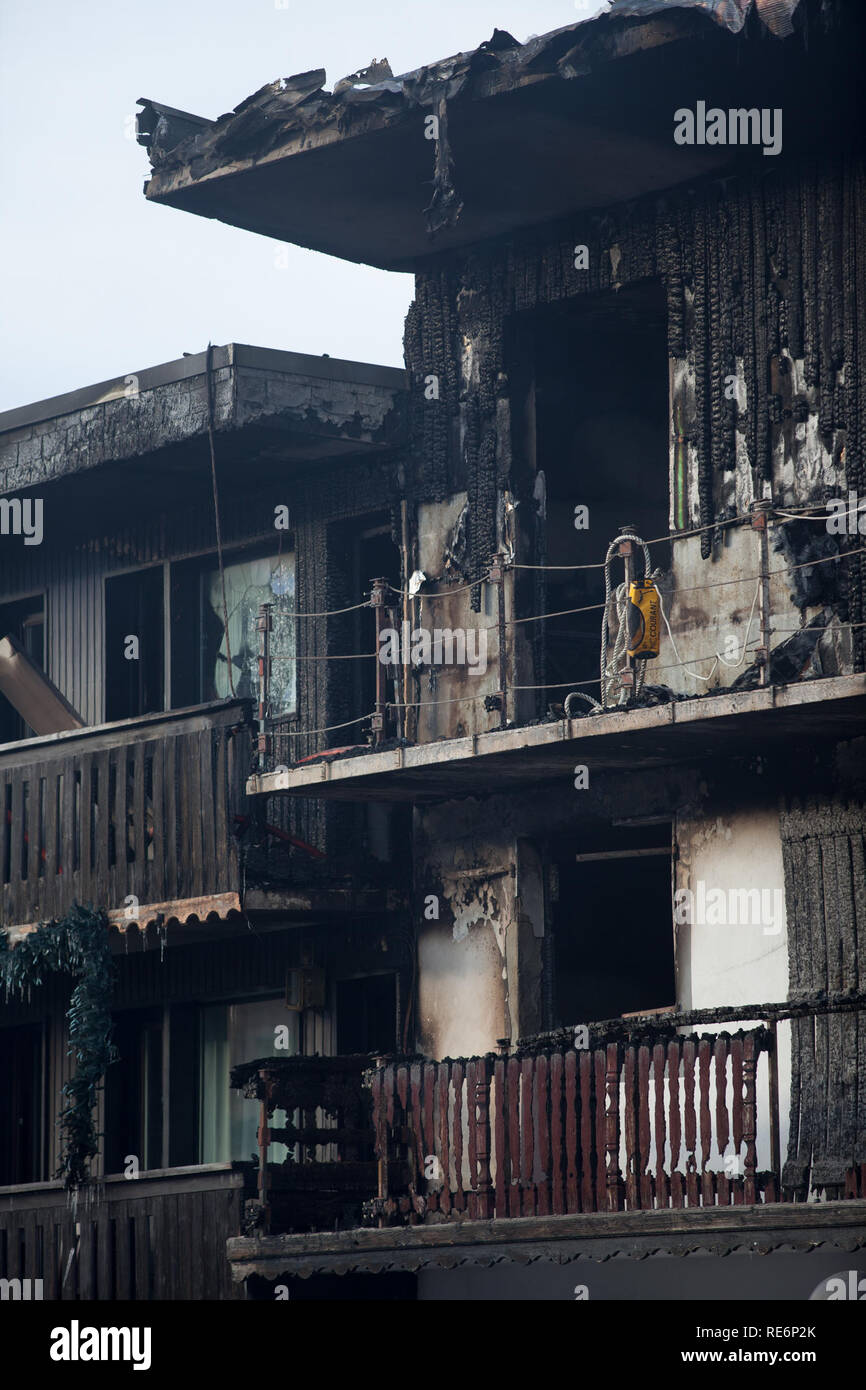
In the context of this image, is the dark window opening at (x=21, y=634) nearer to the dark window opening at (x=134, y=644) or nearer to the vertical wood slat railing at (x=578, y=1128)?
the dark window opening at (x=134, y=644)

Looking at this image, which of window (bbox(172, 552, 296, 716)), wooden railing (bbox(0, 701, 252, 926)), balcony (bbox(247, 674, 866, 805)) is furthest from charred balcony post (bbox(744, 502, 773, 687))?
window (bbox(172, 552, 296, 716))

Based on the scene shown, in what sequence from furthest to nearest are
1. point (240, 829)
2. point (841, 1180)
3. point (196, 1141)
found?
1. point (196, 1141)
2. point (240, 829)
3. point (841, 1180)

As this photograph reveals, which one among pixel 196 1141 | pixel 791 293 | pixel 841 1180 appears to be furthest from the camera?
pixel 196 1141

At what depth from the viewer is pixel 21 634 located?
84.6ft

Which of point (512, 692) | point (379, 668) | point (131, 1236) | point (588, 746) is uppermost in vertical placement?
point (379, 668)

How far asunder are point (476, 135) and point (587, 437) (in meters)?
3.43

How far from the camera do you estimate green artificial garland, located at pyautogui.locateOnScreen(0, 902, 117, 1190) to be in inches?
863

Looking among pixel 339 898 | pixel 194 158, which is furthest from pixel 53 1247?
pixel 194 158

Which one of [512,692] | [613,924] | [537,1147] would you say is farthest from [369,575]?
[537,1147]

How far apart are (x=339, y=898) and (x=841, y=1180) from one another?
5.77m

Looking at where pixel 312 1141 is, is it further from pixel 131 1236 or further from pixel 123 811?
pixel 123 811

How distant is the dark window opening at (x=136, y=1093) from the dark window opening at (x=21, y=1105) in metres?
1.15
